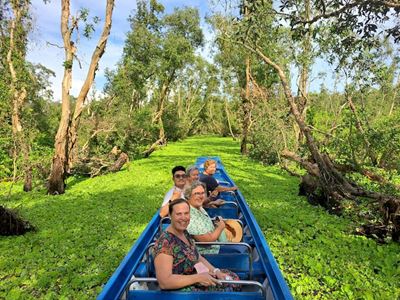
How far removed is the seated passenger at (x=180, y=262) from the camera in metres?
3.12

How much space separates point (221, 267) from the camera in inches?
169

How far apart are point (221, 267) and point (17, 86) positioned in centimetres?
1059

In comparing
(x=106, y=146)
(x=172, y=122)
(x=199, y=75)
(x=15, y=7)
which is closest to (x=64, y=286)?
(x=15, y=7)

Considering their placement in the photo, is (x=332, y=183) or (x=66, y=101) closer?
(x=332, y=183)

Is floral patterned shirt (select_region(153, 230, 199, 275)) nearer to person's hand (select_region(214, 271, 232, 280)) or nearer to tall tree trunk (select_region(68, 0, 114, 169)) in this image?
person's hand (select_region(214, 271, 232, 280))

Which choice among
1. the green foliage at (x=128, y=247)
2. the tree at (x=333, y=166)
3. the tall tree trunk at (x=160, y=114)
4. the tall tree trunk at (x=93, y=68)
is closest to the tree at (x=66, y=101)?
the tall tree trunk at (x=93, y=68)

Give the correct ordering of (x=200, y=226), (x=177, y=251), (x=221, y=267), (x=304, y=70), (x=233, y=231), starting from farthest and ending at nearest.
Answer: (x=304, y=70) < (x=233, y=231) < (x=200, y=226) < (x=221, y=267) < (x=177, y=251)

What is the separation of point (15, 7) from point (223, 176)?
922 cm

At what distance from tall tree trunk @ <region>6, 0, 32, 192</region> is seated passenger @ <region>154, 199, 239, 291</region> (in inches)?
381

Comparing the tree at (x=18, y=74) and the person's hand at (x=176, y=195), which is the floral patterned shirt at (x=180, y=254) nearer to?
the person's hand at (x=176, y=195)

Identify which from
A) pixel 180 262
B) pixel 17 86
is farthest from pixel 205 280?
pixel 17 86

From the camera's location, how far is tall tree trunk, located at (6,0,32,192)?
37.5 ft

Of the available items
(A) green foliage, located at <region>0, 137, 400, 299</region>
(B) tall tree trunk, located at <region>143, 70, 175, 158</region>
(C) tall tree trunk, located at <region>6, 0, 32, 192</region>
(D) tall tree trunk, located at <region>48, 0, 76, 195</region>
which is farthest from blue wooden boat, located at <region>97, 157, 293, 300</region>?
(B) tall tree trunk, located at <region>143, 70, 175, 158</region>

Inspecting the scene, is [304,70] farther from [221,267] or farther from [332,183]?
[221,267]
